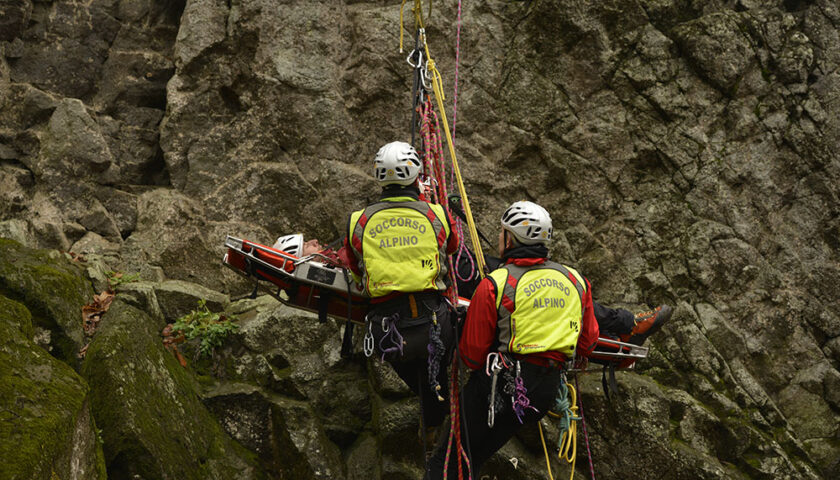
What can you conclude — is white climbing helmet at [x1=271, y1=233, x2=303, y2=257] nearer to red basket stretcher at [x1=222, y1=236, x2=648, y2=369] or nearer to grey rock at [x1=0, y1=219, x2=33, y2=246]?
red basket stretcher at [x1=222, y1=236, x2=648, y2=369]

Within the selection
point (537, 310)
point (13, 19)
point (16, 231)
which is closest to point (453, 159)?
point (537, 310)

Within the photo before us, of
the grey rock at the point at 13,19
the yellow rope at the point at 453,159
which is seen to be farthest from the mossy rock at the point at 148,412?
the grey rock at the point at 13,19

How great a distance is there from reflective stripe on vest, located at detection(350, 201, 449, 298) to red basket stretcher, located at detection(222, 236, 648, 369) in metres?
0.38

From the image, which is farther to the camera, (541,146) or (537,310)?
(541,146)

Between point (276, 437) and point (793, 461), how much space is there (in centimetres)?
567

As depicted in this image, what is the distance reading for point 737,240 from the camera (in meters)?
7.72

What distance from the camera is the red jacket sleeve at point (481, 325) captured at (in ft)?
14.6

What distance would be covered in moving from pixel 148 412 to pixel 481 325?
8.62ft

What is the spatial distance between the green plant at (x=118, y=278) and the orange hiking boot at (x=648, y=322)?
5215 mm

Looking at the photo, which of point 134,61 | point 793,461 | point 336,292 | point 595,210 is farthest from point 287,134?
point 793,461

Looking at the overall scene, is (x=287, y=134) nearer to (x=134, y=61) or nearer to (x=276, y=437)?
(x=134, y=61)

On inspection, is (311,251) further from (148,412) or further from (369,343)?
(148,412)

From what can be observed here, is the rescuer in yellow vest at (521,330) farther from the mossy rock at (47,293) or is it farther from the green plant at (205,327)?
the mossy rock at (47,293)

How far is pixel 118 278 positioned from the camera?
652 centimetres
